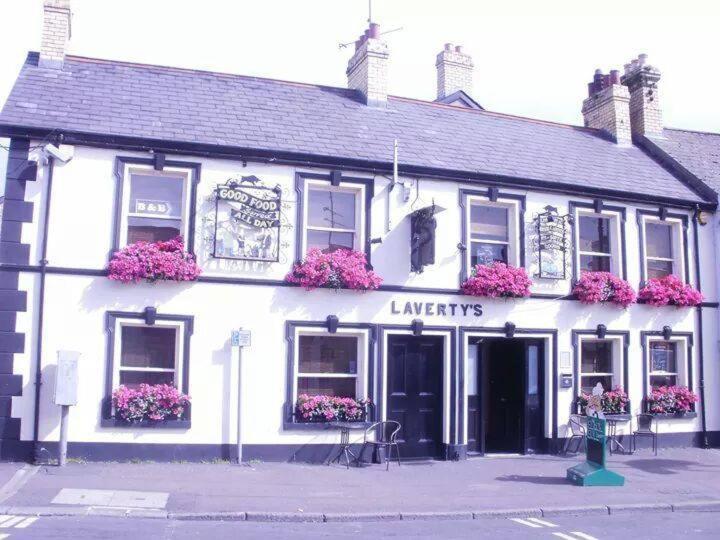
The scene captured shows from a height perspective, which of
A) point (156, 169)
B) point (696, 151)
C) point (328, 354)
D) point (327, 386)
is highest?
point (696, 151)

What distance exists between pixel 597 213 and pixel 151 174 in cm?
897

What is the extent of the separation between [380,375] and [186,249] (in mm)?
4090

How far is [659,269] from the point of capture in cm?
1595

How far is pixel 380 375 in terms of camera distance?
13.3 metres

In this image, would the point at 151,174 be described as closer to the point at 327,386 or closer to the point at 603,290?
the point at 327,386

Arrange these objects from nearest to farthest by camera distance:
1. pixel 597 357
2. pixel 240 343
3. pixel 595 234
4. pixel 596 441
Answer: pixel 596 441, pixel 240 343, pixel 597 357, pixel 595 234

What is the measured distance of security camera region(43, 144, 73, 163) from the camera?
11.7 meters

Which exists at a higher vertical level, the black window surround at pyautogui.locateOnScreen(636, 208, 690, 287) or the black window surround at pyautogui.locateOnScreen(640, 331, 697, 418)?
the black window surround at pyautogui.locateOnScreen(636, 208, 690, 287)

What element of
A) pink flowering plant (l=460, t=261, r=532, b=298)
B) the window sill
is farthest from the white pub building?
pink flowering plant (l=460, t=261, r=532, b=298)

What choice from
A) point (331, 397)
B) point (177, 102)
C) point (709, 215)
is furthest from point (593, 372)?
point (177, 102)

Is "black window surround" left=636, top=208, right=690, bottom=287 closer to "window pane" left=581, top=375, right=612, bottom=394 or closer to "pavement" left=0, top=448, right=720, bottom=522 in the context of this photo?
"window pane" left=581, top=375, right=612, bottom=394

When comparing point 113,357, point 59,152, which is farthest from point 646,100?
point 113,357

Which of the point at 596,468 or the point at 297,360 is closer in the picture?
the point at 596,468

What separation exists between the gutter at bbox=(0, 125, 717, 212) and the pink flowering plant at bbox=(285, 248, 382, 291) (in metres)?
1.71
